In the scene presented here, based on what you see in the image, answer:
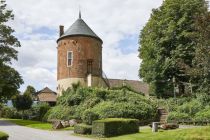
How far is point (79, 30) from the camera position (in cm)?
5784

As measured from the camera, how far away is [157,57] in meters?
50.3

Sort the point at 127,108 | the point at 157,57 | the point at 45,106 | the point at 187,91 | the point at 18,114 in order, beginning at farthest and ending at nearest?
the point at 18,114 < the point at 45,106 < the point at 157,57 < the point at 187,91 < the point at 127,108

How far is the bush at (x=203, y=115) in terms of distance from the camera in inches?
1464

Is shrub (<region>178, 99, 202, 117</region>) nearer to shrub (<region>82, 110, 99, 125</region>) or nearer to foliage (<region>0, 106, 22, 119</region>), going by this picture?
shrub (<region>82, 110, 99, 125</region>)

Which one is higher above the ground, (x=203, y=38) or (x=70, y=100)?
(x=203, y=38)

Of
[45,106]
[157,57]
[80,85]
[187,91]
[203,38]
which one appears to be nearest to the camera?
[203,38]

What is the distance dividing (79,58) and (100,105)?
48.1 ft

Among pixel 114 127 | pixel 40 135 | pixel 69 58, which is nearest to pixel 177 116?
pixel 114 127

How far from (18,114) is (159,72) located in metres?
34.6

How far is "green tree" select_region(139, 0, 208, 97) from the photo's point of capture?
48.1 m

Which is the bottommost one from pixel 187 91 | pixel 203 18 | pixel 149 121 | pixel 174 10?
pixel 149 121

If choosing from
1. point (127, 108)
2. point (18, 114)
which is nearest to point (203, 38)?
point (127, 108)

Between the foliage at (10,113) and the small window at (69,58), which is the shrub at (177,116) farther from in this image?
the foliage at (10,113)

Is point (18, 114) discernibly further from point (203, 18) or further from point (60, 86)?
point (203, 18)
